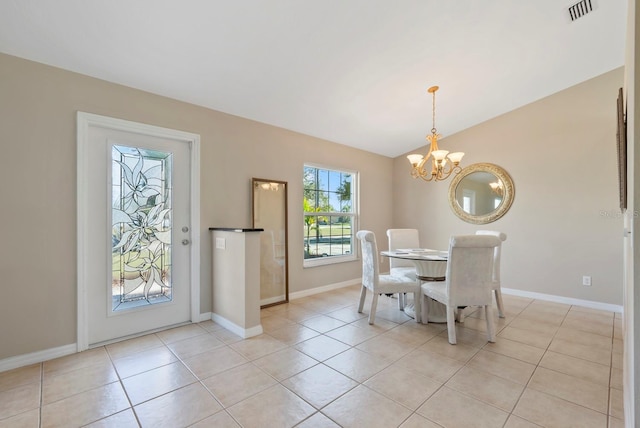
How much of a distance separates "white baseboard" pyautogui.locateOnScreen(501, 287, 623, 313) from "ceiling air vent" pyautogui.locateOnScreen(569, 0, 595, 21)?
3.36 meters

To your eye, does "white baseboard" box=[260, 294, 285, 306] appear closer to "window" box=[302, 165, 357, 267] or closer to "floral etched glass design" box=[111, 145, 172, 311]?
"window" box=[302, 165, 357, 267]

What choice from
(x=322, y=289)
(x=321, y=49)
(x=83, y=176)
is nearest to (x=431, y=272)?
(x=322, y=289)

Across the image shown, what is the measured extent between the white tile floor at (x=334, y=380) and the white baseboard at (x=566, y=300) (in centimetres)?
65

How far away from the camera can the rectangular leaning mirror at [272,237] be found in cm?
367

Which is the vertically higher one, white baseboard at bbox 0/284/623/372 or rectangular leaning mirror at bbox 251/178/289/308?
rectangular leaning mirror at bbox 251/178/289/308

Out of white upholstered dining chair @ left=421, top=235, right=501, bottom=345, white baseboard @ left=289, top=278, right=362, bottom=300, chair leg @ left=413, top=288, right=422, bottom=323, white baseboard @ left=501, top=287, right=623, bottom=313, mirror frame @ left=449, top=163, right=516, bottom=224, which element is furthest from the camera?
mirror frame @ left=449, top=163, right=516, bottom=224

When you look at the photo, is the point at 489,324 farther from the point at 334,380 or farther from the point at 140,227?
the point at 140,227

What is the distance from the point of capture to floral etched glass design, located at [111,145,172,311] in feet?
8.86

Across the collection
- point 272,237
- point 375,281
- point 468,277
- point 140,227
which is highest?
point 140,227

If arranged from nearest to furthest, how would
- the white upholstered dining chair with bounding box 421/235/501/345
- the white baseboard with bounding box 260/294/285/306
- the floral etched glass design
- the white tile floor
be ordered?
1. the white tile floor
2. the white upholstered dining chair with bounding box 421/235/501/345
3. the floral etched glass design
4. the white baseboard with bounding box 260/294/285/306

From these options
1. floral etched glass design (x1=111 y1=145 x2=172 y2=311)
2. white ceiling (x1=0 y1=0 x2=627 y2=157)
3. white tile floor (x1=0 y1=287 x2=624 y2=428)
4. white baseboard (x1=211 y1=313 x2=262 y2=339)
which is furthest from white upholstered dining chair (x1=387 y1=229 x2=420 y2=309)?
floral etched glass design (x1=111 y1=145 x2=172 y2=311)

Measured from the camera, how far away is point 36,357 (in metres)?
2.28

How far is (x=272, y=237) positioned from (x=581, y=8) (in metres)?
3.86

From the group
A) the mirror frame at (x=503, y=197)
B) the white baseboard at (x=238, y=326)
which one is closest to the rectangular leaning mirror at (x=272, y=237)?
the white baseboard at (x=238, y=326)
